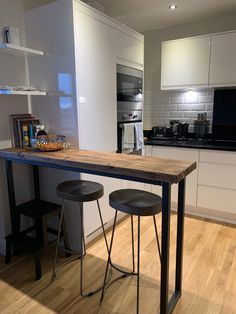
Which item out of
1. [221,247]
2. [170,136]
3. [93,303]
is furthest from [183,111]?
[93,303]

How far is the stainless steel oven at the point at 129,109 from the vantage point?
256 centimetres

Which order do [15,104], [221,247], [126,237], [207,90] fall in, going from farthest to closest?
[207,90] → [126,237] → [221,247] → [15,104]

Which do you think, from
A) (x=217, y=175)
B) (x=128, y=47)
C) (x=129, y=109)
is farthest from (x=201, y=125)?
(x=128, y=47)

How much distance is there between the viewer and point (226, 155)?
2.66 meters

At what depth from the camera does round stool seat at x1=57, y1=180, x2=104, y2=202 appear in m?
1.71

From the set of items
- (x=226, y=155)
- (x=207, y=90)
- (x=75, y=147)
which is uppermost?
(x=207, y=90)

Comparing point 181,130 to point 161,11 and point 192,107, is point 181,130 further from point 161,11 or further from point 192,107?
point 161,11

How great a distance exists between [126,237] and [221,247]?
2.92ft

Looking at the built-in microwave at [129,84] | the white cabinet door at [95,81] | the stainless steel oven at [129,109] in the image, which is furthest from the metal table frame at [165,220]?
the built-in microwave at [129,84]

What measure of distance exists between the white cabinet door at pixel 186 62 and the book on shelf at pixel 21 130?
181 cm

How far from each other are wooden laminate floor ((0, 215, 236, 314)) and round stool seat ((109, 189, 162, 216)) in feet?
2.29

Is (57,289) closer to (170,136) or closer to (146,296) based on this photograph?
(146,296)

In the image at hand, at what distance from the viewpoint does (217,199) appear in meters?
2.79

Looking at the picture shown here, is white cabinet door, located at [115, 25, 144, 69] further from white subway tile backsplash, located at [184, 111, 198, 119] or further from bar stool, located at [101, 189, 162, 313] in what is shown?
bar stool, located at [101, 189, 162, 313]
